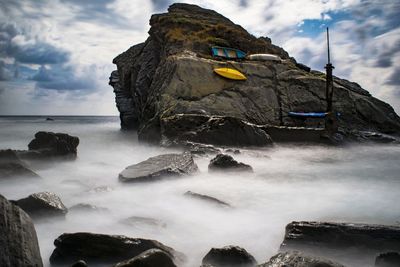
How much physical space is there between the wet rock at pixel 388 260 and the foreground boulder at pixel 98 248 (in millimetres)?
2407

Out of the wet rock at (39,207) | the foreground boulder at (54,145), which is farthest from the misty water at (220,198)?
the foreground boulder at (54,145)

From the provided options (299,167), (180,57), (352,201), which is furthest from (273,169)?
(180,57)

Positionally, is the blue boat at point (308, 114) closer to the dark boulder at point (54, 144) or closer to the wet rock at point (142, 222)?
the dark boulder at point (54, 144)

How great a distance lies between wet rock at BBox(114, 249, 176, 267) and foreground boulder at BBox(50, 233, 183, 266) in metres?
0.38

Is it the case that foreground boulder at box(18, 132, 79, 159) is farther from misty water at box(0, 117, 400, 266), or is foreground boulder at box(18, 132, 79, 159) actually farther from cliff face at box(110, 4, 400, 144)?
cliff face at box(110, 4, 400, 144)

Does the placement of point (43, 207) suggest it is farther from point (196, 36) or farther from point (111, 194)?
point (196, 36)

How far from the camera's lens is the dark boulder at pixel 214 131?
1532cm

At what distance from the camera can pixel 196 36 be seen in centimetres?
3136

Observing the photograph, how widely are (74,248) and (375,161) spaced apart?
14.0 metres

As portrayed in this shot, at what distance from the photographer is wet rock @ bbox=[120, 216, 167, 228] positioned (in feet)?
17.3

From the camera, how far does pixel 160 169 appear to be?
8.57m

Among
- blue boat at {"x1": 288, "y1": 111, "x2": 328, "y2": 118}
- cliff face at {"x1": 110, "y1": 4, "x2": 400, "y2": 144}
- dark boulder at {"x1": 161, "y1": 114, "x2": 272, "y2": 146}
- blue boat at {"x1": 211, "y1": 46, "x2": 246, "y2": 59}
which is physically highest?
blue boat at {"x1": 211, "y1": 46, "x2": 246, "y2": 59}

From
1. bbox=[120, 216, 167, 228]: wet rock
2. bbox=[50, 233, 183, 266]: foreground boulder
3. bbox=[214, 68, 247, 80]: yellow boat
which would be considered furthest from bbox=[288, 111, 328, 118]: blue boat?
bbox=[50, 233, 183, 266]: foreground boulder

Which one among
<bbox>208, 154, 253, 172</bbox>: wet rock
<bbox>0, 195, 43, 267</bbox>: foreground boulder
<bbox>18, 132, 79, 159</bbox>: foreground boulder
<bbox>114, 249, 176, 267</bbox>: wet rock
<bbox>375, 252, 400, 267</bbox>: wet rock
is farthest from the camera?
<bbox>18, 132, 79, 159</bbox>: foreground boulder
